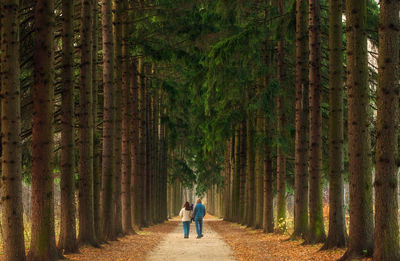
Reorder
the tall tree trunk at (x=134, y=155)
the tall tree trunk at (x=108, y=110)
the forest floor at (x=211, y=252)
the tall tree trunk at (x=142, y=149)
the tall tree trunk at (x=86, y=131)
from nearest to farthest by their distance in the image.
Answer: the forest floor at (x=211, y=252), the tall tree trunk at (x=86, y=131), the tall tree trunk at (x=108, y=110), the tall tree trunk at (x=134, y=155), the tall tree trunk at (x=142, y=149)

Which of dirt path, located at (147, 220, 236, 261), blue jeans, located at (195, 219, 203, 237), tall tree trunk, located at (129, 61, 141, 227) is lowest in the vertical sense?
blue jeans, located at (195, 219, 203, 237)

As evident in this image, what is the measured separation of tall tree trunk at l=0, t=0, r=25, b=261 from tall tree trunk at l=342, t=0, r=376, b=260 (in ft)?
21.2

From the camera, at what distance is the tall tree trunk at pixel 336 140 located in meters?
13.9

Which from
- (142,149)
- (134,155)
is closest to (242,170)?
(142,149)

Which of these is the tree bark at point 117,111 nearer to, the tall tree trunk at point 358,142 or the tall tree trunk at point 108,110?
the tall tree trunk at point 108,110

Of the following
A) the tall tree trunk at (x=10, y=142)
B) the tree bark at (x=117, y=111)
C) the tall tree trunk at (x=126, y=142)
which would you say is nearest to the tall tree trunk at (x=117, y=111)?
the tree bark at (x=117, y=111)

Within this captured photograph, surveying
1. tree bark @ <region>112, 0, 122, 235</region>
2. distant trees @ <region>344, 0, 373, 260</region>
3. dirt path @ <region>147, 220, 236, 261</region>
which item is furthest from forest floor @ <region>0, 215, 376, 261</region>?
A: tree bark @ <region>112, 0, 122, 235</region>

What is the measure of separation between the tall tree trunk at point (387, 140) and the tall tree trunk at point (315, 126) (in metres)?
5.99

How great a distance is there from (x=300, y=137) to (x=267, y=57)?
Answer: 24.0 feet

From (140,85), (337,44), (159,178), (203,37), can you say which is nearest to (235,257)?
(337,44)

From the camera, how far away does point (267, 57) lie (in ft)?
79.6

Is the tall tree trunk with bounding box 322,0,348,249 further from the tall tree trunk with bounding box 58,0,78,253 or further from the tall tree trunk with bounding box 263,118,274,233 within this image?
the tall tree trunk with bounding box 263,118,274,233

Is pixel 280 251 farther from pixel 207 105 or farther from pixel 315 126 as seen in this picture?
pixel 207 105

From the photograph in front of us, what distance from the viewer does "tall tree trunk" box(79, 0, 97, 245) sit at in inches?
599
